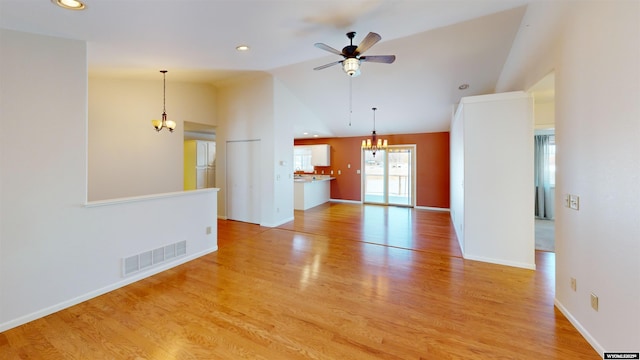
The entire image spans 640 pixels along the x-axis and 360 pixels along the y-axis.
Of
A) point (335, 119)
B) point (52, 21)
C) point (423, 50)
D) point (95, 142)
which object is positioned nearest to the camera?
point (52, 21)

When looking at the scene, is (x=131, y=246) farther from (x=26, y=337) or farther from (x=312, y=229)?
(x=312, y=229)

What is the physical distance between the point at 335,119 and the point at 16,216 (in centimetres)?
646

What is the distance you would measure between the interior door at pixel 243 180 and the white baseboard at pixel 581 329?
4.93m

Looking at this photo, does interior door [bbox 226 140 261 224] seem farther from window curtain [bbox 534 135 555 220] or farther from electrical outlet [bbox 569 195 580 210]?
window curtain [bbox 534 135 555 220]

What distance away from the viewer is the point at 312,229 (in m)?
5.29

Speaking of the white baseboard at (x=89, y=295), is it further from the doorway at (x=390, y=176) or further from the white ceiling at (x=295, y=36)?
the doorway at (x=390, y=176)

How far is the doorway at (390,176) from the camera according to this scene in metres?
8.21

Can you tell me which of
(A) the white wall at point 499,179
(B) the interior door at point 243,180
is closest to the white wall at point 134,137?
(B) the interior door at point 243,180

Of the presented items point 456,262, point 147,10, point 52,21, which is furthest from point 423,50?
point 52,21

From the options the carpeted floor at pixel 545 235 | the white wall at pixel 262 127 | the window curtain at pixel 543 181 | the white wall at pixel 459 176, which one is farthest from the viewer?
the window curtain at pixel 543 181

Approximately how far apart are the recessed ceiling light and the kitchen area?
5918 mm

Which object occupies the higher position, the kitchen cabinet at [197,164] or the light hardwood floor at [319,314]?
the kitchen cabinet at [197,164]

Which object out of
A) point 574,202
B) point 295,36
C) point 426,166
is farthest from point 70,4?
point 426,166

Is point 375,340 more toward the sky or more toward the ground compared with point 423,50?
more toward the ground
